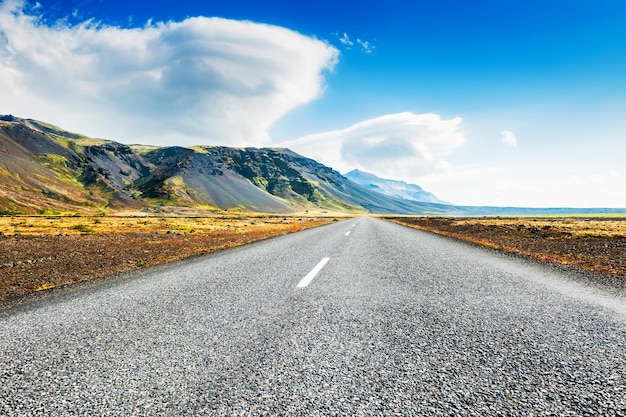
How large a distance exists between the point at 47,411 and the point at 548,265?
11504 mm

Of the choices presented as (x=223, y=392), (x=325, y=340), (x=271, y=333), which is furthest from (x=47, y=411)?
(x=325, y=340)

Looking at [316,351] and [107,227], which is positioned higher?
[316,351]

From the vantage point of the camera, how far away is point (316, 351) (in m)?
3.19

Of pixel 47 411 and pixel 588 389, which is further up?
pixel 588 389

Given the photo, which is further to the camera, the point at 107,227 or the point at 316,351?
the point at 107,227

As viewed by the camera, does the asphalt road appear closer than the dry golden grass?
Yes

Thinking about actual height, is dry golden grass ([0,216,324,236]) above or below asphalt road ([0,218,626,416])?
below

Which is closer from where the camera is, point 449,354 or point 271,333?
point 449,354

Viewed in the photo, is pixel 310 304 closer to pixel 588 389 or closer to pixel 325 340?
pixel 325 340

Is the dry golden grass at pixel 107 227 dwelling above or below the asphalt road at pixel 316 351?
below

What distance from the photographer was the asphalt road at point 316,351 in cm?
233

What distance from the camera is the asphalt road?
7.64 ft

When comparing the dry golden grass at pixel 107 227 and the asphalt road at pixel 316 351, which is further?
the dry golden grass at pixel 107 227

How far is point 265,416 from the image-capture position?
7.06ft
